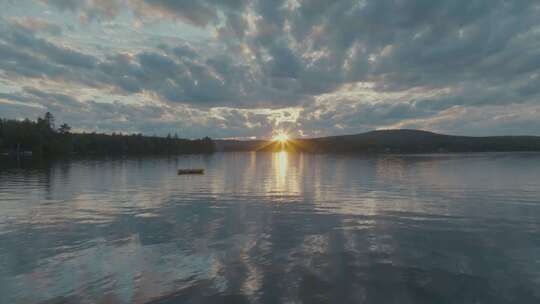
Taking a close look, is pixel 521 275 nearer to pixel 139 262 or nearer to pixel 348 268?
pixel 348 268

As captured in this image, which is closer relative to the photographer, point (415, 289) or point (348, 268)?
point (415, 289)

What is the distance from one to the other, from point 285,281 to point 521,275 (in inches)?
600

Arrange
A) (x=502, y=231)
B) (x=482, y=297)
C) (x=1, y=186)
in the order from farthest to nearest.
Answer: (x=1, y=186), (x=502, y=231), (x=482, y=297)

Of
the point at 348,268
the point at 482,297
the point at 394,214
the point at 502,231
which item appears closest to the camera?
the point at 482,297

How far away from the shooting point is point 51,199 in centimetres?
5078

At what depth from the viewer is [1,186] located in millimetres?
65000

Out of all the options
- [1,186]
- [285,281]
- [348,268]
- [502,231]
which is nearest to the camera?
[285,281]

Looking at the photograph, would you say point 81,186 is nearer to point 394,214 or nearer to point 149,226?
point 149,226

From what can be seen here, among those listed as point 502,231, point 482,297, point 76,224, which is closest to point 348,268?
point 482,297

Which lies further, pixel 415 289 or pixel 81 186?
pixel 81 186

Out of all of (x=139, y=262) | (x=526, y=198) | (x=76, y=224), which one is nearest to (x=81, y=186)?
(x=76, y=224)

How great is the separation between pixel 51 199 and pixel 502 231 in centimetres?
5880

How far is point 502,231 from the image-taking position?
32.2 m

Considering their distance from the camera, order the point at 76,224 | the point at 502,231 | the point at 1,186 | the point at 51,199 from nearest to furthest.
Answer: the point at 502,231
the point at 76,224
the point at 51,199
the point at 1,186
